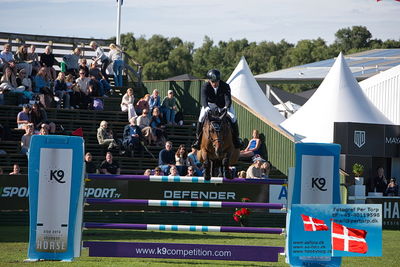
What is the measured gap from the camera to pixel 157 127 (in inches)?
932

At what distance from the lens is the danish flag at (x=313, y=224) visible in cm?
1122

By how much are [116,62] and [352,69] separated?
29.6m

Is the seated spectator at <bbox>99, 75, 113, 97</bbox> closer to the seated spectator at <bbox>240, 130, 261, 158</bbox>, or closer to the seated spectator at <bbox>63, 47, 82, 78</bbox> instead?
the seated spectator at <bbox>63, 47, 82, 78</bbox>

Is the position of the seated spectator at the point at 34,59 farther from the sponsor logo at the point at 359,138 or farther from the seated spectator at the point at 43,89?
the sponsor logo at the point at 359,138

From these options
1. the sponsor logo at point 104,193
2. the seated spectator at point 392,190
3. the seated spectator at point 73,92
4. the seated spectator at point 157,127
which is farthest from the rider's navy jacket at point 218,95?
the seated spectator at point 392,190

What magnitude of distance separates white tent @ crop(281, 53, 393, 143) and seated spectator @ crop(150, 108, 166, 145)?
5.17 metres

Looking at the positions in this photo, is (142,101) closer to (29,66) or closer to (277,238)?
(29,66)

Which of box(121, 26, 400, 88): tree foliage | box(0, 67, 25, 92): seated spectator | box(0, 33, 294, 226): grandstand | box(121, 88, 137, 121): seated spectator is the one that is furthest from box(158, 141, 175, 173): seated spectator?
box(121, 26, 400, 88): tree foliage

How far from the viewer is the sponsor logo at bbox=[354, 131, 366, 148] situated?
2569cm

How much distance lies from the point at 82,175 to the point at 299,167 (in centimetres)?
297

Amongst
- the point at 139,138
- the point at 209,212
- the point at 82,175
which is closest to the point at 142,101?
the point at 139,138

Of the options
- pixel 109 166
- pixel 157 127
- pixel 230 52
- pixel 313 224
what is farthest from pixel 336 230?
pixel 230 52

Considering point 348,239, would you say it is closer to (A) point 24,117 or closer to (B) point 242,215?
(B) point 242,215

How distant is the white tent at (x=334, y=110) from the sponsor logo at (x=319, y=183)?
1514 centimetres
